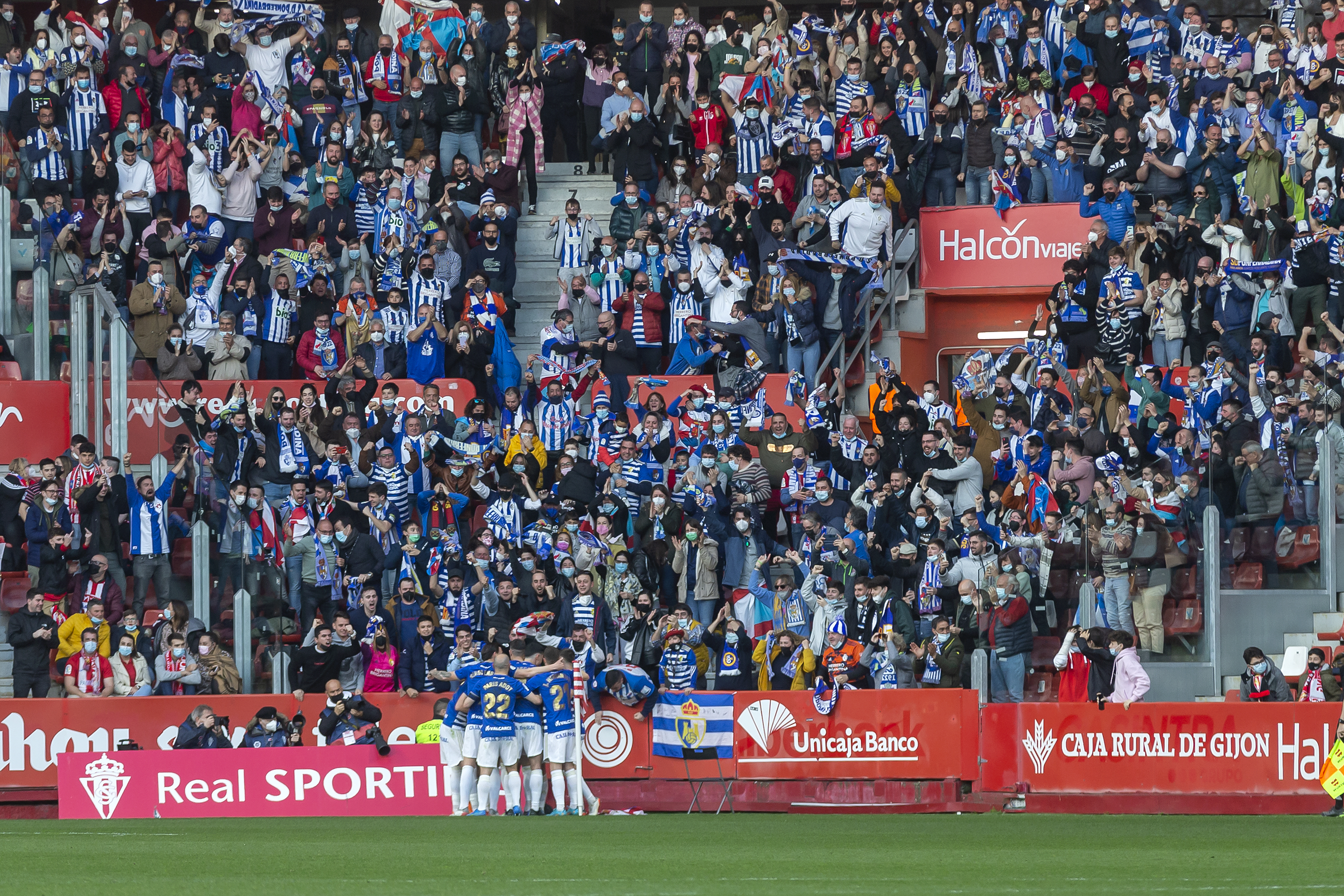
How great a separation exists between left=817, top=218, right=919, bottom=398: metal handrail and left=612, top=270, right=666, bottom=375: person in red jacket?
2065mm


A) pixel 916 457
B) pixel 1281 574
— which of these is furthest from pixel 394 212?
pixel 1281 574

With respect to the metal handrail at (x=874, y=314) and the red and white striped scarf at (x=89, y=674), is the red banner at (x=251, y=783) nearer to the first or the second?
the red and white striped scarf at (x=89, y=674)

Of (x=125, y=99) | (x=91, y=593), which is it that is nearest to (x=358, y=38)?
(x=125, y=99)

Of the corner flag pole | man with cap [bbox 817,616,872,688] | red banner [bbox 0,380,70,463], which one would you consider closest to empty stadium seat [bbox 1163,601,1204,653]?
man with cap [bbox 817,616,872,688]

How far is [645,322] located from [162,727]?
316 inches

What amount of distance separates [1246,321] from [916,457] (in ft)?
14.3

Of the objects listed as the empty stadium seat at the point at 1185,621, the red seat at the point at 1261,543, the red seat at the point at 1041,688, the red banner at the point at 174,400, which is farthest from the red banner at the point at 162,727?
the red seat at the point at 1261,543

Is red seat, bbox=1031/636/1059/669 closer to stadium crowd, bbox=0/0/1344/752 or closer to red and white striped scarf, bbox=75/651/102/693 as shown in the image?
stadium crowd, bbox=0/0/1344/752

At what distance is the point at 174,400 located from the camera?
985 inches

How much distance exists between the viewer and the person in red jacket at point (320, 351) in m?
26.5

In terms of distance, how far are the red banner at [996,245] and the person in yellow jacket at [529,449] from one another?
22.2ft

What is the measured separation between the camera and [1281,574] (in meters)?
21.2

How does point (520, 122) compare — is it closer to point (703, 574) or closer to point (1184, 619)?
point (703, 574)

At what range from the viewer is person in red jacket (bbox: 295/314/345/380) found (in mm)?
26547
